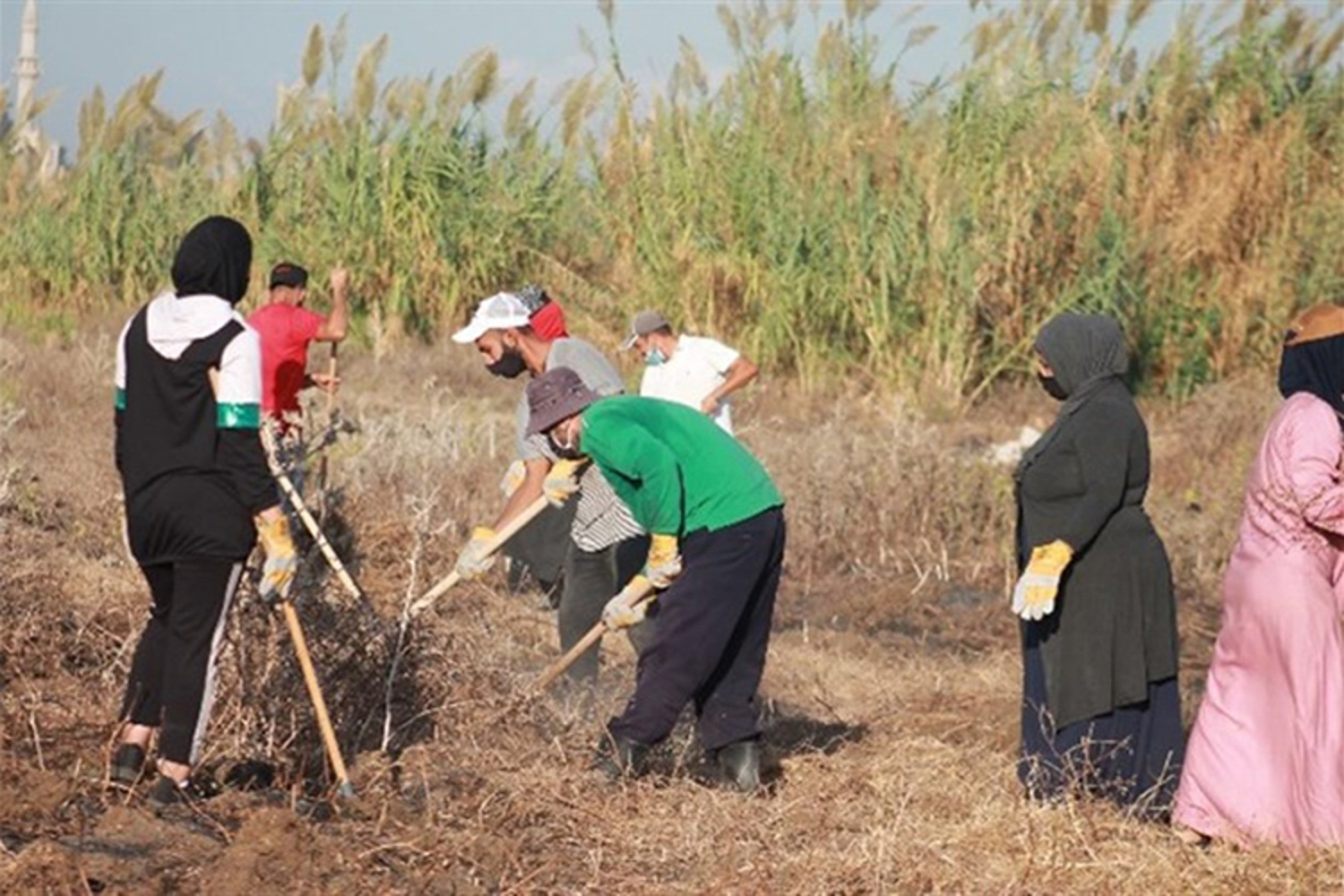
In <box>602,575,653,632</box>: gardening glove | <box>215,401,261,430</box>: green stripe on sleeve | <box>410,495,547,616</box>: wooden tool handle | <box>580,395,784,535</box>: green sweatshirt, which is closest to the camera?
<box>215,401,261,430</box>: green stripe on sleeve

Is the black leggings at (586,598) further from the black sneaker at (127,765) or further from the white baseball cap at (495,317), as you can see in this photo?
the black sneaker at (127,765)

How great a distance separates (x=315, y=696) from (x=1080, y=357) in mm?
2345

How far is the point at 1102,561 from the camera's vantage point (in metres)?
6.82

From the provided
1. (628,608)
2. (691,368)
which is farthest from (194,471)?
(691,368)

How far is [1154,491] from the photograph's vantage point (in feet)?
45.0

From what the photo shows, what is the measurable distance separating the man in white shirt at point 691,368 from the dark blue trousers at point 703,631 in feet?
10.6

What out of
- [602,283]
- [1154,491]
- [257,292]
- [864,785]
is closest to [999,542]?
[1154,491]

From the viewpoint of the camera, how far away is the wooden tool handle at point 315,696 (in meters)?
6.13

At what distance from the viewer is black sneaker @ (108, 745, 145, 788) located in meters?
6.09

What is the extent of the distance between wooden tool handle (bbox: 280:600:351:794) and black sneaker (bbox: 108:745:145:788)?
0.45m

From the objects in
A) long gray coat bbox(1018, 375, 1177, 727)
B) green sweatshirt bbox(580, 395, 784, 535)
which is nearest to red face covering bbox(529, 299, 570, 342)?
green sweatshirt bbox(580, 395, 784, 535)

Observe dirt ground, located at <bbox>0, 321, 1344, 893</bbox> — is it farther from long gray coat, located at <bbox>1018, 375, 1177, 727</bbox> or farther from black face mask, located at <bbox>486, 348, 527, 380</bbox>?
black face mask, located at <bbox>486, 348, 527, 380</bbox>

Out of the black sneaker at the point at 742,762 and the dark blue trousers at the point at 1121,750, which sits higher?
the dark blue trousers at the point at 1121,750

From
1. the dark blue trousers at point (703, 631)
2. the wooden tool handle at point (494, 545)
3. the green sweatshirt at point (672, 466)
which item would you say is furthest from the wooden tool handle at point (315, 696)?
the green sweatshirt at point (672, 466)
